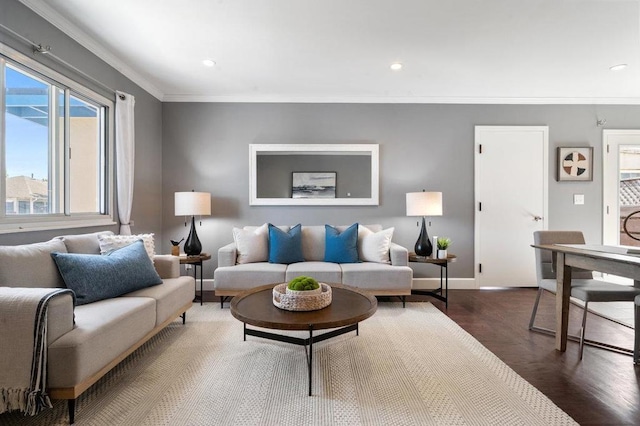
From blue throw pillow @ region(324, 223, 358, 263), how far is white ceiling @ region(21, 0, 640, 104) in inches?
70.4

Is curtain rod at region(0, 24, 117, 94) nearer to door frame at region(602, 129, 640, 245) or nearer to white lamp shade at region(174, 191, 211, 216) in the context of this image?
white lamp shade at region(174, 191, 211, 216)

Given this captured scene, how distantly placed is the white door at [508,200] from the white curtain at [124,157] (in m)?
4.19

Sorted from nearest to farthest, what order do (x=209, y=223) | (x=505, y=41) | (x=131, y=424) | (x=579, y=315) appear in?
(x=131, y=424), (x=505, y=41), (x=579, y=315), (x=209, y=223)

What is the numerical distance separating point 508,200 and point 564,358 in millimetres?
2366

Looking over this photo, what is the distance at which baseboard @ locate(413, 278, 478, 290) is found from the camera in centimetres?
404

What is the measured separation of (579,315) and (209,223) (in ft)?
14.0

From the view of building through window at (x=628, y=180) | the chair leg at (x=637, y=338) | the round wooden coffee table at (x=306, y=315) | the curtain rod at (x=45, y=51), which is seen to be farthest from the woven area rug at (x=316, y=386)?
the view of building through window at (x=628, y=180)

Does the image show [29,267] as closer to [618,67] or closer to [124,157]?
[124,157]

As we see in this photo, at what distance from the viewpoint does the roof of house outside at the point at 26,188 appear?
213 centimetres

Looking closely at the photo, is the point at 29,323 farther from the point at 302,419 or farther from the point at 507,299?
the point at 507,299

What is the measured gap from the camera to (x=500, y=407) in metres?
1.62

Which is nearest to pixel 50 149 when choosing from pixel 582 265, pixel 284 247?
pixel 284 247

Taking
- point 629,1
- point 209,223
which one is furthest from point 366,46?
point 209,223

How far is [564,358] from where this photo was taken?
218 centimetres
